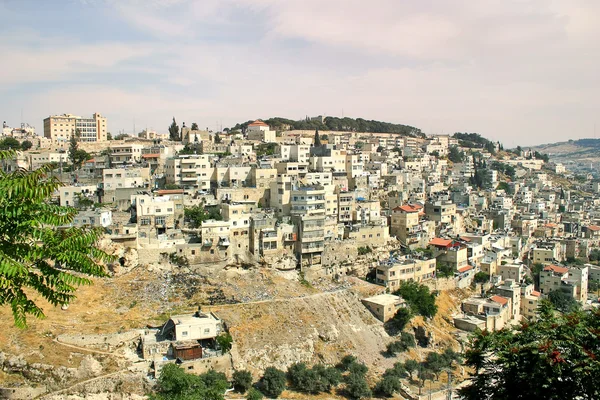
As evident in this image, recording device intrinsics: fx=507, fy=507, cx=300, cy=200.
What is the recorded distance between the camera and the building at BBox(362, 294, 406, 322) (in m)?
28.1

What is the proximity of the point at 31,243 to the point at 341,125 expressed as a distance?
7666 centimetres

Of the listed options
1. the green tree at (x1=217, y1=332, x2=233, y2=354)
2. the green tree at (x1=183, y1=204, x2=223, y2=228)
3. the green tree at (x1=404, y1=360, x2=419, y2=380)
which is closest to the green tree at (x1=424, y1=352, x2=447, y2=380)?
the green tree at (x1=404, y1=360, x2=419, y2=380)

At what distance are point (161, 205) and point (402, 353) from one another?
15840 millimetres

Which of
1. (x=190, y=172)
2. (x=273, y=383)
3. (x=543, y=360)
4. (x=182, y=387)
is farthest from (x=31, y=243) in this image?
(x=190, y=172)

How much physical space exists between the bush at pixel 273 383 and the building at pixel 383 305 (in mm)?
8269

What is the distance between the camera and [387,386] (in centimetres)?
2264

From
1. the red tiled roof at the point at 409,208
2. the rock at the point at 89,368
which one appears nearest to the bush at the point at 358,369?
the rock at the point at 89,368

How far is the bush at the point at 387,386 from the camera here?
2266 centimetres

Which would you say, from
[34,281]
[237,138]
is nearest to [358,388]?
[34,281]

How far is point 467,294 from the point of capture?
1357 inches

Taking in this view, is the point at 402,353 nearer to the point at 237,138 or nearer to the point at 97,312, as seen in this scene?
the point at 97,312

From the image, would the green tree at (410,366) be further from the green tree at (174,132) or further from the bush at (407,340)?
the green tree at (174,132)

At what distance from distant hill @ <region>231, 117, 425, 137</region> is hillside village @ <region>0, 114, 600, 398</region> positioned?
17550mm

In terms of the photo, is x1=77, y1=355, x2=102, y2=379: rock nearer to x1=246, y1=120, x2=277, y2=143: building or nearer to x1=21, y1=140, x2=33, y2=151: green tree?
x1=21, y1=140, x2=33, y2=151: green tree
